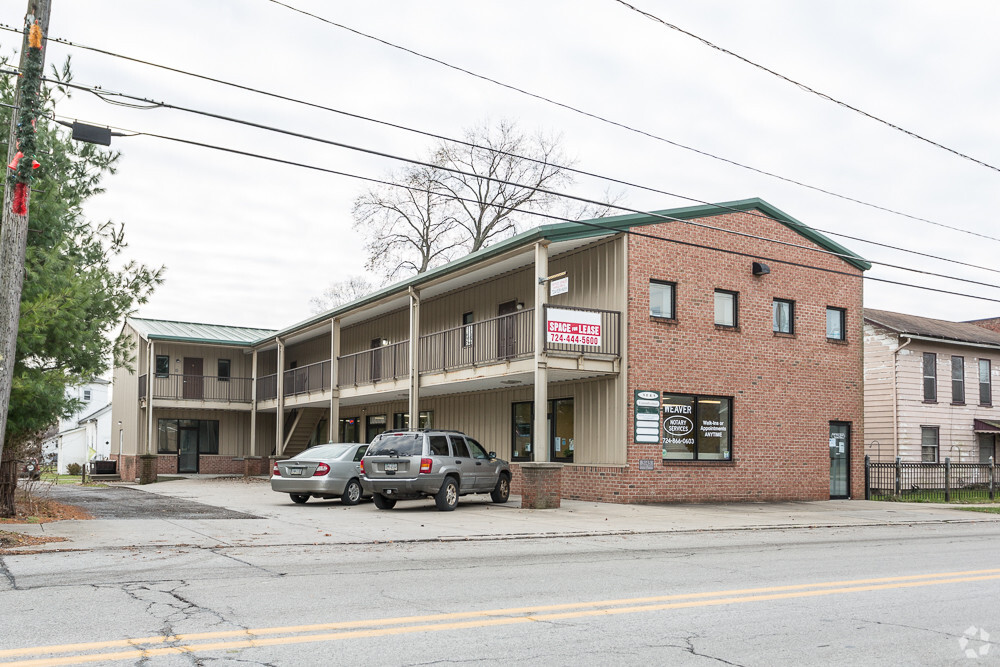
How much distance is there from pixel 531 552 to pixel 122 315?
8.67 m

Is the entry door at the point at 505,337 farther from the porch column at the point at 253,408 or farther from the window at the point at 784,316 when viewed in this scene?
the porch column at the point at 253,408

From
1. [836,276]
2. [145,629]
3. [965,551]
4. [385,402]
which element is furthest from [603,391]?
[145,629]

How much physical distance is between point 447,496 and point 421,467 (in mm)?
1000

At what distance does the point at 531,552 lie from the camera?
1196 cm

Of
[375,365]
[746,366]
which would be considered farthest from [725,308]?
[375,365]

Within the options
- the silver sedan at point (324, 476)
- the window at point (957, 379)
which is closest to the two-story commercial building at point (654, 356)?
the silver sedan at point (324, 476)

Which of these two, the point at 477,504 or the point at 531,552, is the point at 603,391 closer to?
the point at 477,504

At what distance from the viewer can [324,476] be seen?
19906 millimetres

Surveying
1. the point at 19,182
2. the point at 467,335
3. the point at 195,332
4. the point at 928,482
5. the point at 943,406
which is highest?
Answer: the point at 195,332

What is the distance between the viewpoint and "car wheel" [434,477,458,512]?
18406mm

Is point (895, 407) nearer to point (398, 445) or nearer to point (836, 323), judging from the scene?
point (836, 323)

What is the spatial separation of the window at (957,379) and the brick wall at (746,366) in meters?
9.93

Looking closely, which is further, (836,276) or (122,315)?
(836,276)

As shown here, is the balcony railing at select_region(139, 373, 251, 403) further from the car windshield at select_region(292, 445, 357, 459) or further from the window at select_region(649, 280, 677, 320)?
the window at select_region(649, 280, 677, 320)
